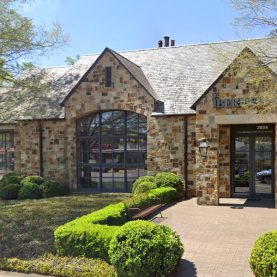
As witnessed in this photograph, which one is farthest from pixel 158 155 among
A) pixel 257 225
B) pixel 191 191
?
pixel 257 225

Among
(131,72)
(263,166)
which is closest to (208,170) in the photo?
(263,166)

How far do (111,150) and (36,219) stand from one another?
291 inches

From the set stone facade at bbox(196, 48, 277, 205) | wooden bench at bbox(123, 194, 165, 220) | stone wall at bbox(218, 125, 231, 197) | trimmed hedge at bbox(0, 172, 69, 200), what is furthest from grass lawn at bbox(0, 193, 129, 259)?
stone wall at bbox(218, 125, 231, 197)

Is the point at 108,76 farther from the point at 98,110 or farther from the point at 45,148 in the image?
the point at 45,148

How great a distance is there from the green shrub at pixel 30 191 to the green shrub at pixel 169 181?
18.0 ft

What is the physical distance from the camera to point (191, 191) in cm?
1692

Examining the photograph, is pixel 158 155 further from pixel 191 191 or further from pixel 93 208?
pixel 93 208

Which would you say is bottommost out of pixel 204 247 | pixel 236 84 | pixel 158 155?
pixel 204 247

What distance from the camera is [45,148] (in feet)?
64.5

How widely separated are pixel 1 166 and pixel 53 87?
5309mm

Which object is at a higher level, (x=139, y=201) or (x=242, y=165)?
(x=242, y=165)

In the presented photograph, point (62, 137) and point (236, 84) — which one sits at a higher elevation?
point (236, 84)

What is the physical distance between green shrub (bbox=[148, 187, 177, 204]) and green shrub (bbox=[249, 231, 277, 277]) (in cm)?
762

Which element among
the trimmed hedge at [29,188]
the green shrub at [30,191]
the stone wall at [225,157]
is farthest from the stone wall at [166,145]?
the green shrub at [30,191]
